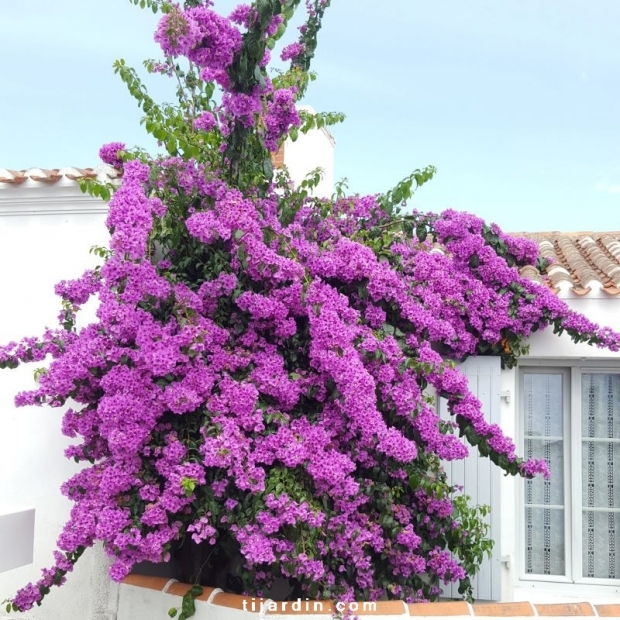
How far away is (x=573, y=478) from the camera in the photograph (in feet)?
20.5

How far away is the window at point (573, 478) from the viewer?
20.4ft

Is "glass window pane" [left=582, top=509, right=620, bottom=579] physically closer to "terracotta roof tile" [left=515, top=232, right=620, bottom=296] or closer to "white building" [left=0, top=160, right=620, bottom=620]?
"white building" [left=0, top=160, right=620, bottom=620]

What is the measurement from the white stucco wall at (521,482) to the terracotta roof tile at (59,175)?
393 cm

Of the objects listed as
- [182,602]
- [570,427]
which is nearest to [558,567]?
[570,427]

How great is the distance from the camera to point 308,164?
998cm

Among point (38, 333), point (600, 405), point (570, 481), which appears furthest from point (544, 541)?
point (38, 333)

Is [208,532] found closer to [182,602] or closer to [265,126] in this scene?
[182,602]

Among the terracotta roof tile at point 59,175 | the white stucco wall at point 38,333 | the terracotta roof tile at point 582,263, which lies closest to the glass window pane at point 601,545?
the terracotta roof tile at point 582,263

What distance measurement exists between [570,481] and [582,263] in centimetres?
233

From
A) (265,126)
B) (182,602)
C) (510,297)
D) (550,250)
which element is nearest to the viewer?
(182,602)

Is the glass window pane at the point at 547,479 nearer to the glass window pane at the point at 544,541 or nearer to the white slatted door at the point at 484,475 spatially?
the glass window pane at the point at 544,541

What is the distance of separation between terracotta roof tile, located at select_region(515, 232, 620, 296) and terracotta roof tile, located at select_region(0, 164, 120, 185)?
3.89 m

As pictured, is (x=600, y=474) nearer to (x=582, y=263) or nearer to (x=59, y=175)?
(x=582, y=263)

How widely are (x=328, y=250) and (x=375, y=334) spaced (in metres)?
0.71
